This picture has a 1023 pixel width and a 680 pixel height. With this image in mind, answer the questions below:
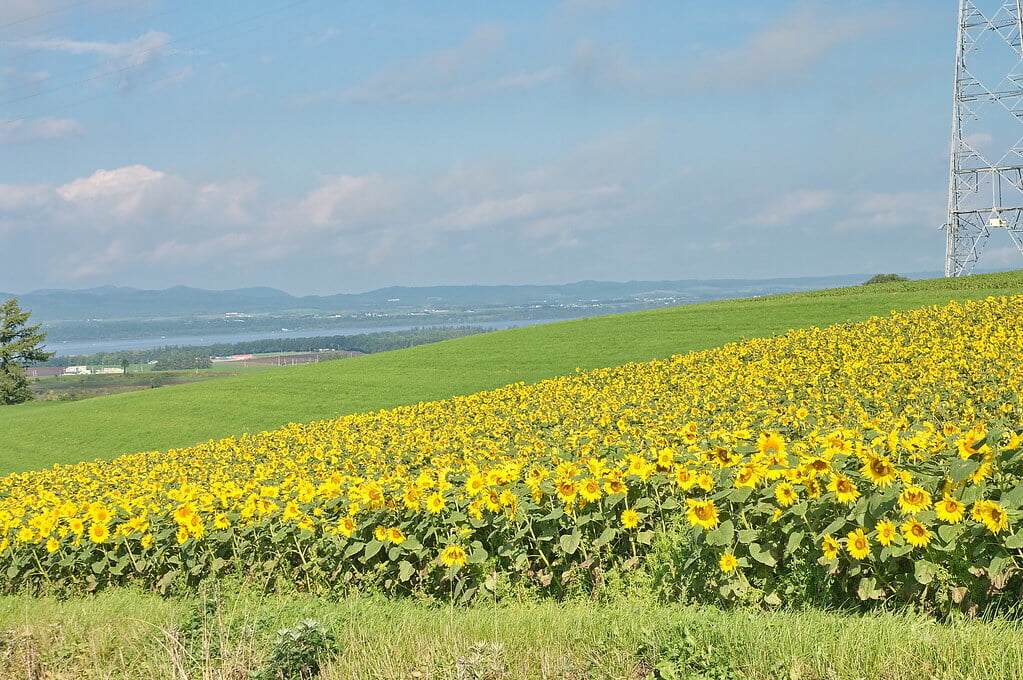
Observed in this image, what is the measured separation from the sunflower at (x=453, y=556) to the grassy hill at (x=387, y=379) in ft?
57.6

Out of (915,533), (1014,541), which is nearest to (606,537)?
(915,533)

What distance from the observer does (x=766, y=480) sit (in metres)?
4.88

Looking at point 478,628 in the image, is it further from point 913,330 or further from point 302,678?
point 913,330

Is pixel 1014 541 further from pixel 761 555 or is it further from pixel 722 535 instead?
pixel 722 535

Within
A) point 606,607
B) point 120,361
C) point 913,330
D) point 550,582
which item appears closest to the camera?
point 606,607

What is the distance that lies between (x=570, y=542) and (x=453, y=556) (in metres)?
0.70

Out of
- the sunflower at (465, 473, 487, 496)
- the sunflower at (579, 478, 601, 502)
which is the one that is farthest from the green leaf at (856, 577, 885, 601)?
the sunflower at (465, 473, 487, 496)

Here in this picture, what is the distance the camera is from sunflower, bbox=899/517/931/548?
13.1 feet

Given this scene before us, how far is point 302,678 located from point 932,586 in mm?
3115

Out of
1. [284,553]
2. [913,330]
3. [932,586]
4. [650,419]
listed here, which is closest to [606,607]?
[932,586]

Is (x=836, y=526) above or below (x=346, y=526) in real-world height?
above

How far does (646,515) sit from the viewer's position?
531 centimetres

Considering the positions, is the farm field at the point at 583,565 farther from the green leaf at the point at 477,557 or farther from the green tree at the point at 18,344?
the green tree at the point at 18,344

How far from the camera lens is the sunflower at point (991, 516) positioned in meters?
3.84
